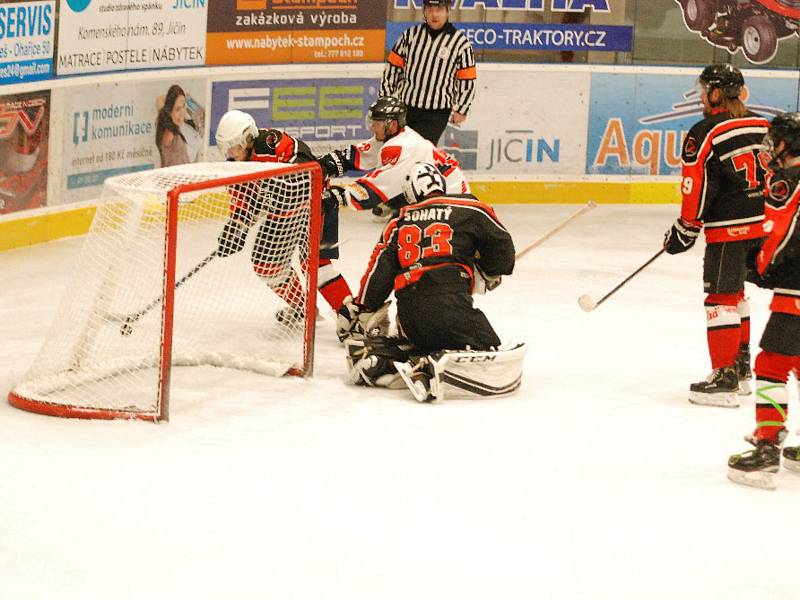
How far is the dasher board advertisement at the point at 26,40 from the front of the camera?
7.38 meters

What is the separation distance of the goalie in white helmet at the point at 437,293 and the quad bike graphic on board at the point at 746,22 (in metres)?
5.27

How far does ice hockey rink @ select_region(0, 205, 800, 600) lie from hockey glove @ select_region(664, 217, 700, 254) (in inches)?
22.7

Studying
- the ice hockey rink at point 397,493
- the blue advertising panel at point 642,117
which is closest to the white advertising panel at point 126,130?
the ice hockey rink at point 397,493

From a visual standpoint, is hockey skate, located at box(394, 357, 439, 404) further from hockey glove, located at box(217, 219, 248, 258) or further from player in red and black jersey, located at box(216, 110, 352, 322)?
hockey glove, located at box(217, 219, 248, 258)

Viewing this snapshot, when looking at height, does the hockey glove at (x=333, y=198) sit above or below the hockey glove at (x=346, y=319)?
above

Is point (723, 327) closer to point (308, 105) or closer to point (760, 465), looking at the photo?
point (760, 465)

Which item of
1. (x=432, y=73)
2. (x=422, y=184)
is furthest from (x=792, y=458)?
(x=432, y=73)

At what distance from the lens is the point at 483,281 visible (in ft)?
18.3

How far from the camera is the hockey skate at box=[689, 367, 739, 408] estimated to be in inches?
210

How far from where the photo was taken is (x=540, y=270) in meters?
8.02

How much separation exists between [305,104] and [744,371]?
4.44 metres

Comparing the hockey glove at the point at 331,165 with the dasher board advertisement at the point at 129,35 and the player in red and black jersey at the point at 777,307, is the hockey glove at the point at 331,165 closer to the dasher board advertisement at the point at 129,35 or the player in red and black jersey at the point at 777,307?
the dasher board advertisement at the point at 129,35

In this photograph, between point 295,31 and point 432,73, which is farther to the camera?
point 295,31

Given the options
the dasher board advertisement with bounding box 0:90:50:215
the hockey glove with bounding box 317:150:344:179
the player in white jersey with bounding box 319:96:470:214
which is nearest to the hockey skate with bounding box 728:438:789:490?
the player in white jersey with bounding box 319:96:470:214
